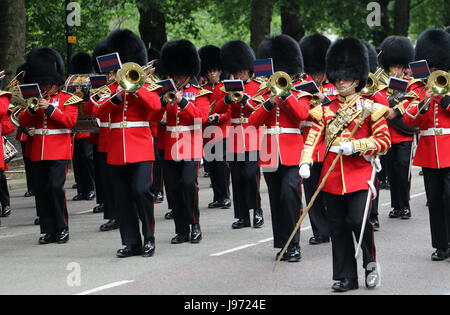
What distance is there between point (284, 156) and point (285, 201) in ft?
1.46

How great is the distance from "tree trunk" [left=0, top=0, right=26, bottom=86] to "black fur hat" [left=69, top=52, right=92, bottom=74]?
281cm

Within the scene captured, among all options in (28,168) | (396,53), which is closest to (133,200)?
(396,53)

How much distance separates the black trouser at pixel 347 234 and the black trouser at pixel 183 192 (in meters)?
2.81

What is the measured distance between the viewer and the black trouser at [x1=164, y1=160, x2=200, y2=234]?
411 inches

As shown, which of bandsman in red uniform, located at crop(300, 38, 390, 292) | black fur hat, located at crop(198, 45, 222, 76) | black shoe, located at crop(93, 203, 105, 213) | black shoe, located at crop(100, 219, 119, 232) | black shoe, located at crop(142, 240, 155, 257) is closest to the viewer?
bandsman in red uniform, located at crop(300, 38, 390, 292)

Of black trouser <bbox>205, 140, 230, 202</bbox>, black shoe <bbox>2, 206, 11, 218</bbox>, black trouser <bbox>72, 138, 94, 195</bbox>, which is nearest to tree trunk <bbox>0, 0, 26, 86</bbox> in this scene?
black trouser <bbox>72, 138, 94, 195</bbox>

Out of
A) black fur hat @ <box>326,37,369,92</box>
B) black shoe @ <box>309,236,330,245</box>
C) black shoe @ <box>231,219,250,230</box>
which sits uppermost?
black fur hat @ <box>326,37,369,92</box>

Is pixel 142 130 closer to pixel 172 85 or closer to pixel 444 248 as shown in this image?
pixel 172 85

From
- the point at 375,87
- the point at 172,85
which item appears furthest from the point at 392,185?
the point at 172,85

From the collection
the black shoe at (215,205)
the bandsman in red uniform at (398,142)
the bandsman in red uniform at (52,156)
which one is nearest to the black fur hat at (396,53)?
the bandsman in red uniform at (398,142)

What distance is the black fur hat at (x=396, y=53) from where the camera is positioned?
13727 millimetres

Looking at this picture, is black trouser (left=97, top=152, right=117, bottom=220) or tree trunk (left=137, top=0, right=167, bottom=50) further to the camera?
tree trunk (left=137, top=0, right=167, bottom=50)

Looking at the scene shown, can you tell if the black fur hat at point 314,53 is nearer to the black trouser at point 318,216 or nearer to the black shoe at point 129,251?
the black trouser at point 318,216

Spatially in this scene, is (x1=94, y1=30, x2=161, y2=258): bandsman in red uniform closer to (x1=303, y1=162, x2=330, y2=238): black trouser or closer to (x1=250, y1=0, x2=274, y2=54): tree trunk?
(x1=303, y1=162, x2=330, y2=238): black trouser
